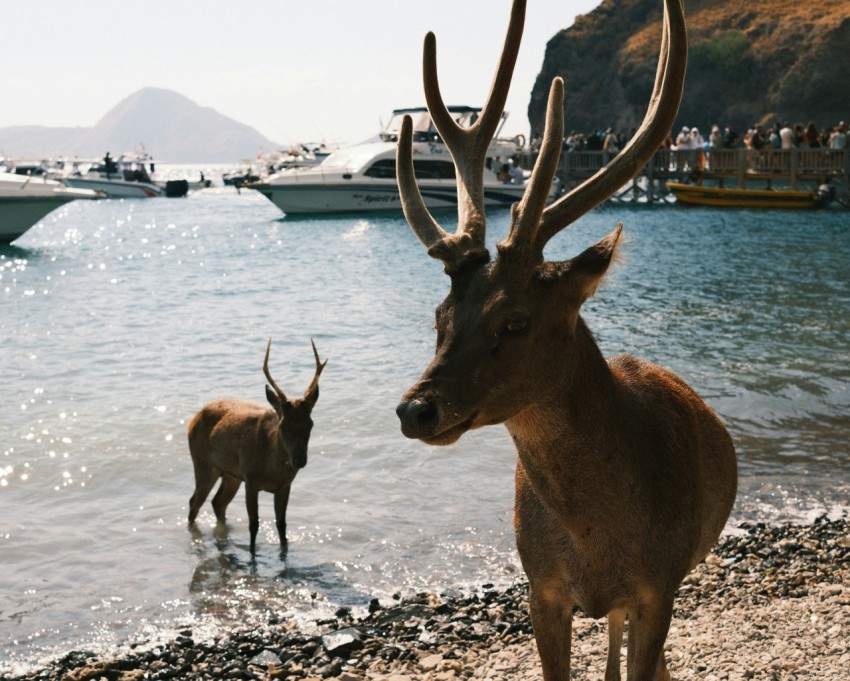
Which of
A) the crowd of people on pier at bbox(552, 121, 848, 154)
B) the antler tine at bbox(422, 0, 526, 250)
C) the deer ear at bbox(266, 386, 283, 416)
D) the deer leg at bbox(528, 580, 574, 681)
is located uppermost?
the crowd of people on pier at bbox(552, 121, 848, 154)

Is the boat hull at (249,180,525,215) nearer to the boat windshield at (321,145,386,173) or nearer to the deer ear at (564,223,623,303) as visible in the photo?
the boat windshield at (321,145,386,173)

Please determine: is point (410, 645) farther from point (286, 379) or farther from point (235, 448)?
point (286, 379)

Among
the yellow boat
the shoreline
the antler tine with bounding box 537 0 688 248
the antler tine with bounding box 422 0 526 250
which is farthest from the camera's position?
the yellow boat

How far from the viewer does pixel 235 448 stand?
9.24 m

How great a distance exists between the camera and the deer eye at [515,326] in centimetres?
358

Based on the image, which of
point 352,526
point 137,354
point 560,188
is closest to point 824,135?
point 560,188

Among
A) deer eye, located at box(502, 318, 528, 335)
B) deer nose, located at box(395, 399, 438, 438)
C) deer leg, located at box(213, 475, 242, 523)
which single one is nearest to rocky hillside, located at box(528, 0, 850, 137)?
deer leg, located at box(213, 475, 242, 523)

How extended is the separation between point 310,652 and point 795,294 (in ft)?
62.8

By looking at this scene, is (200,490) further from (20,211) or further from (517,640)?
(20,211)

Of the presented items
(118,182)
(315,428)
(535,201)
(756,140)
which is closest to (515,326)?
(535,201)

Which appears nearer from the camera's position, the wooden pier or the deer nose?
the deer nose

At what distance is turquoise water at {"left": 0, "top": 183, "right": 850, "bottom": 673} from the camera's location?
27.4ft

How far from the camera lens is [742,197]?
44156 mm

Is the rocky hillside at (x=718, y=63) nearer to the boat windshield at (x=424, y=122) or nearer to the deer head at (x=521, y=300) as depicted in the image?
the boat windshield at (x=424, y=122)
